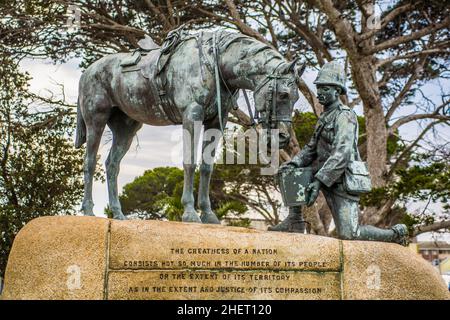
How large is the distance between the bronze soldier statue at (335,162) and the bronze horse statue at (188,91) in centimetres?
37

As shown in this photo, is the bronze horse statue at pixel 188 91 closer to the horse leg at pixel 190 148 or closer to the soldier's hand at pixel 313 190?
the horse leg at pixel 190 148

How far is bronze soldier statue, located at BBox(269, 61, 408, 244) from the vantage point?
21.1 ft

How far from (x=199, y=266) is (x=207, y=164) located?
5.42 feet

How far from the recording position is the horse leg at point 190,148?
22.6 ft

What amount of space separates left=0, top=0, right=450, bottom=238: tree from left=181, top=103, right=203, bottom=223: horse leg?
8072 millimetres

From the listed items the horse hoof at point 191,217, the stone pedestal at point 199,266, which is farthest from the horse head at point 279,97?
the stone pedestal at point 199,266

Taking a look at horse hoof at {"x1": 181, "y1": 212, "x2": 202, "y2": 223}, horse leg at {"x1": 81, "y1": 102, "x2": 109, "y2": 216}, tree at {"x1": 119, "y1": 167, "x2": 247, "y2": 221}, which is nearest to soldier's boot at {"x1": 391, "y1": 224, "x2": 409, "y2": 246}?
horse hoof at {"x1": 181, "y1": 212, "x2": 202, "y2": 223}

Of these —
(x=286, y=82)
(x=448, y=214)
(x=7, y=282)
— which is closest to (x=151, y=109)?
(x=286, y=82)

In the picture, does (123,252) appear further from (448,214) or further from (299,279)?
(448,214)

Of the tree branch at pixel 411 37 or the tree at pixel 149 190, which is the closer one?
the tree branch at pixel 411 37

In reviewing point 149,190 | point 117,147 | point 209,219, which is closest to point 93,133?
point 117,147

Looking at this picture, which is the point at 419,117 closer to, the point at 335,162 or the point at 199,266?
the point at 335,162
